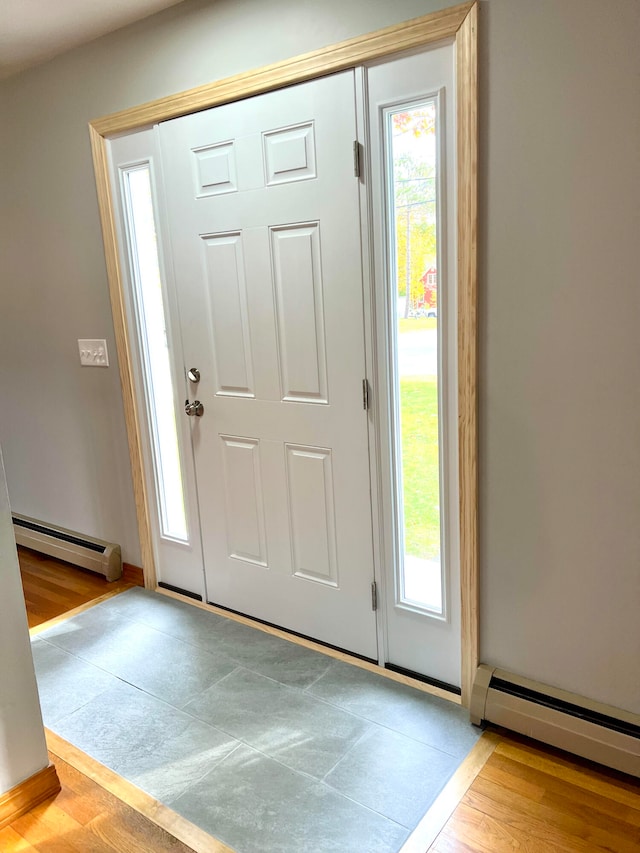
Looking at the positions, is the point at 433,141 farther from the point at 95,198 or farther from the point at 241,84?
the point at 95,198

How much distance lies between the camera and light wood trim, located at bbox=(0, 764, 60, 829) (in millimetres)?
1709

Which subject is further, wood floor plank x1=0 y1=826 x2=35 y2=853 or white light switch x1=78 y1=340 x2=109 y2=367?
white light switch x1=78 y1=340 x2=109 y2=367

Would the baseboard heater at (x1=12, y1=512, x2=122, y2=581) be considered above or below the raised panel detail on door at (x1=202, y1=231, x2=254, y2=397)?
below

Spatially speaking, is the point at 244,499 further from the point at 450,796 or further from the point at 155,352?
the point at 450,796

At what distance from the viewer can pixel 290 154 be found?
209 cm

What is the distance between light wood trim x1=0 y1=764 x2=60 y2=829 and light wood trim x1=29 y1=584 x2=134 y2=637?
3.05 feet

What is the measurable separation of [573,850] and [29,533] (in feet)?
9.70

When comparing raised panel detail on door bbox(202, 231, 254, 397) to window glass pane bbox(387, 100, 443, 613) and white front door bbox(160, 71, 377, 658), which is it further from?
window glass pane bbox(387, 100, 443, 613)

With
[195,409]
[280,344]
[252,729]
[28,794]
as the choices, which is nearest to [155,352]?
[195,409]

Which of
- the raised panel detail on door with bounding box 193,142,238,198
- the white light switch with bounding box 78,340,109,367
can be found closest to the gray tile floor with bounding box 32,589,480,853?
the white light switch with bounding box 78,340,109,367

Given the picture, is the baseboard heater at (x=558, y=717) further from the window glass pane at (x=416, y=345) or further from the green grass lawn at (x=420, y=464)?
the green grass lawn at (x=420, y=464)

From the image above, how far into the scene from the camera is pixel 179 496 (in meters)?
2.85

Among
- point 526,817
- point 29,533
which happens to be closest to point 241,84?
point 526,817

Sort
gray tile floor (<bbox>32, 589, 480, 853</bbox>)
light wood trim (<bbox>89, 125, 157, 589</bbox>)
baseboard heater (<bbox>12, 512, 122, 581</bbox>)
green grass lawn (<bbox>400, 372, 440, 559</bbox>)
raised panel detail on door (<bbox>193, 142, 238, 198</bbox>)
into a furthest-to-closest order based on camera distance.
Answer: baseboard heater (<bbox>12, 512, 122, 581</bbox>) → light wood trim (<bbox>89, 125, 157, 589</bbox>) → raised panel detail on door (<bbox>193, 142, 238, 198</bbox>) → green grass lawn (<bbox>400, 372, 440, 559</bbox>) → gray tile floor (<bbox>32, 589, 480, 853</bbox>)
